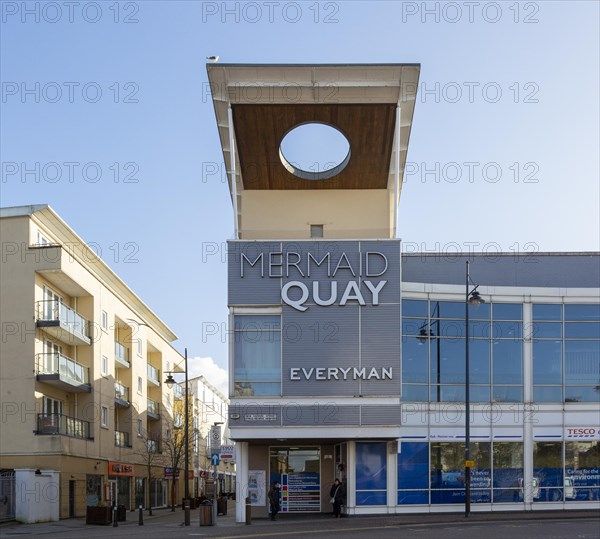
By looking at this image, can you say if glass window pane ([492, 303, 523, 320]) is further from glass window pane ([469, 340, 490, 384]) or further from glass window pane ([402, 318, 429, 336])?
glass window pane ([402, 318, 429, 336])

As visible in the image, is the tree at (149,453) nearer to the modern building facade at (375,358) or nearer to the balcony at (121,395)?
the balcony at (121,395)

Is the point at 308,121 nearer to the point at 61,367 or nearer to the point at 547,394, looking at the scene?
the point at 547,394

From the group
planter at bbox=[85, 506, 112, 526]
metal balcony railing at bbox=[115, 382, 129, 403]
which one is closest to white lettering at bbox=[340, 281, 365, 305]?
planter at bbox=[85, 506, 112, 526]

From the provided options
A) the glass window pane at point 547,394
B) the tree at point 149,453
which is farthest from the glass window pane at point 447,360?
the tree at point 149,453

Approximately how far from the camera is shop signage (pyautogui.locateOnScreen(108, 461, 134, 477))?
51466mm

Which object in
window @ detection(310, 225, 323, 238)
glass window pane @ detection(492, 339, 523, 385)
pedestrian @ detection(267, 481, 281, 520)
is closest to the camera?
pedestrian @ detection(267, 481, 281, 520)

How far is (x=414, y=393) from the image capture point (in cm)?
3666

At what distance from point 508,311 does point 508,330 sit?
0.77 m

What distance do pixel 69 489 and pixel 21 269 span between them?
34.4 feet

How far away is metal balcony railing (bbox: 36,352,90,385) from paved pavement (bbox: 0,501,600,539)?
23.1 feet

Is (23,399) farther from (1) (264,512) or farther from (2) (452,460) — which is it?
(2) (452,460)

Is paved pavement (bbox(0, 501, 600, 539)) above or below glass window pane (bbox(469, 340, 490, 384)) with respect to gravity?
below

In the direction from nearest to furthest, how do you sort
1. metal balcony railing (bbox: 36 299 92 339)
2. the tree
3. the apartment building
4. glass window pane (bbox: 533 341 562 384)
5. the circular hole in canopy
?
glass window pane (bbox: 533 341 562 384)
the circular hole in canopy
the apartment building
metal balcony railing (bbox: 36 299 92 339)
the tree

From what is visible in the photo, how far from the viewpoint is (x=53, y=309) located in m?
43.3
